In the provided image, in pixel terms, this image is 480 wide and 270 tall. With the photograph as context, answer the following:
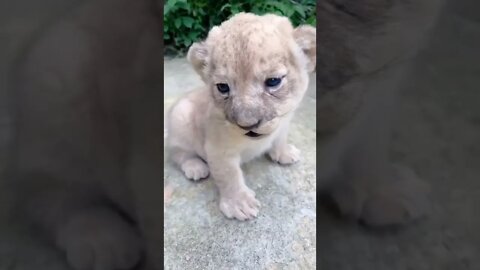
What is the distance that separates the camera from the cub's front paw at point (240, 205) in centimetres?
82

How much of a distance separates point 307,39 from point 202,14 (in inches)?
5.9

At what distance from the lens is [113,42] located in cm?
69

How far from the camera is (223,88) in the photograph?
769 millimetres

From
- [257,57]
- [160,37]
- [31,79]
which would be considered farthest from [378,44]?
[31,79]

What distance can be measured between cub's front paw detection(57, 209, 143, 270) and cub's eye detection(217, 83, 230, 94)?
21 cm

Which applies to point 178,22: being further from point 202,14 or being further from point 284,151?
point 284,151

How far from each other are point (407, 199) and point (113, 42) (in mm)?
415

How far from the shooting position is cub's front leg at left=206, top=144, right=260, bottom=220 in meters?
0.83

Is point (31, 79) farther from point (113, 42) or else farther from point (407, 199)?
point (407, 199)

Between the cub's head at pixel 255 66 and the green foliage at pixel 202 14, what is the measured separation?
34 mm

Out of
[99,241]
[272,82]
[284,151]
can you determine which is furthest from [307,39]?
[99,241]

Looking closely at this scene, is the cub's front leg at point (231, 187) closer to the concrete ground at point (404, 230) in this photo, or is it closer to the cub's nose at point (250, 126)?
the concrete ground at point (404, 230)

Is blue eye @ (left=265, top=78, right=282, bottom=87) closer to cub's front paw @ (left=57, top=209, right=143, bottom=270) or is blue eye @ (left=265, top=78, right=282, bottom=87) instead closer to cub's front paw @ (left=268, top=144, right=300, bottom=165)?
cub's front paw @ (left=268, top=144, right=300, bottom=165)

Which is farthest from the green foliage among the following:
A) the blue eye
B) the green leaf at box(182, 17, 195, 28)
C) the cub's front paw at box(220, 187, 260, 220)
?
the cub's front paw at box(220, 187, 260, 220)
